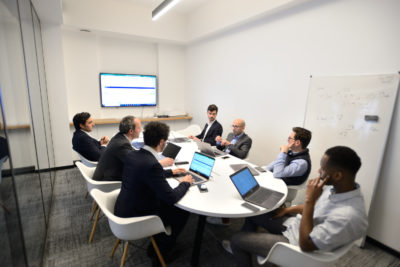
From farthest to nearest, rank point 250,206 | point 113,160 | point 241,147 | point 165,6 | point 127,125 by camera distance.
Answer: point 165,6 < point 241,147 < point 127,125 < point 113,160 < point 250,206

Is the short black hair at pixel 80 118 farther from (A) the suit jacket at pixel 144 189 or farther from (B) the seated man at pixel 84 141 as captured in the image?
(A) the suit jacket at pixel 144 189

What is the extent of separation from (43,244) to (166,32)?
4.73m

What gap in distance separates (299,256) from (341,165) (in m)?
0.61

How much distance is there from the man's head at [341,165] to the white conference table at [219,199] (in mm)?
520

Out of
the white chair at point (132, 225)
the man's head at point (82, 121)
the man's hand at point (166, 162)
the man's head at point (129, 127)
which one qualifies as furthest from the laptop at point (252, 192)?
the man's head at point (82, 121)

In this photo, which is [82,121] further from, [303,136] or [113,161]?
[303,136]

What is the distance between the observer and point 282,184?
204 centimetres

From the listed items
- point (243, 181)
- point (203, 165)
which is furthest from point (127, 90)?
point (243, 181)

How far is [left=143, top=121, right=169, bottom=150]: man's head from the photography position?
5.80ft

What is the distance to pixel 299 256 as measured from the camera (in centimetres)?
130

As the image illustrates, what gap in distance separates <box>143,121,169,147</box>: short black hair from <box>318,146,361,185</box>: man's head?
1.21 m

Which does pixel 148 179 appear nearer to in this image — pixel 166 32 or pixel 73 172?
pixel 73 172

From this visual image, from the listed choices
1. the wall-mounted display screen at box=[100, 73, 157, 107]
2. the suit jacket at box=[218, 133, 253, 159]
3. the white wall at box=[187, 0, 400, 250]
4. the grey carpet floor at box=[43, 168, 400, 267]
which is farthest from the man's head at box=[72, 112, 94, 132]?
the white wall at box=[187, 0, 400, 250]

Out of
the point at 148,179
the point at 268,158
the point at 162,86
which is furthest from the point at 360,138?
the point at 162,86
